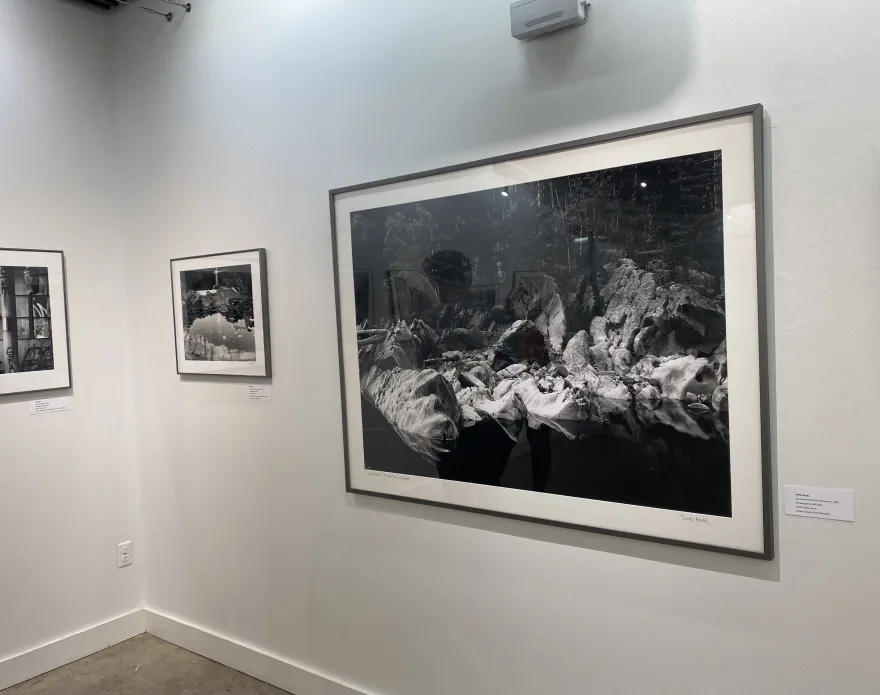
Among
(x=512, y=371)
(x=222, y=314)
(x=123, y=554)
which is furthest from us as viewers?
(x=123, y=554)

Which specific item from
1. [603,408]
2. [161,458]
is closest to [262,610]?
[161,458]

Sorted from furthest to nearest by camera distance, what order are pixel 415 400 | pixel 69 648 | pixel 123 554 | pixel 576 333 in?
pixel 123 554
pixel 69 648
pixel 415 400
pixel 576 333

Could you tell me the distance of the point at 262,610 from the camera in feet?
10.1

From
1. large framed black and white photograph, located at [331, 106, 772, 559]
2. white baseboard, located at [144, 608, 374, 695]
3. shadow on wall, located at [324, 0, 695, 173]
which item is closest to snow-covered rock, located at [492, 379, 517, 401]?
large framed black and white photograph, located at [331, 106, 772, 559]

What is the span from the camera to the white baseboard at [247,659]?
283 centimetres

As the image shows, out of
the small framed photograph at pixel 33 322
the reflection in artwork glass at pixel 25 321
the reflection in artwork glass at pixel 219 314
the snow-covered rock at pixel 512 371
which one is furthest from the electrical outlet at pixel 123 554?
the snow-covered rock at pixel 512 371

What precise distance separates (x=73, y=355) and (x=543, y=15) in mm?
2786

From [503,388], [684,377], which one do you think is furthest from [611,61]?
[503,388]

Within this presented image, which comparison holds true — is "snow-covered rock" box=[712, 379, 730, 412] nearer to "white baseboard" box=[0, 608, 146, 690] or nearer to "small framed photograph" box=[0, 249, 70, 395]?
"small framed photograph" box=[0, 249, 70, 395]

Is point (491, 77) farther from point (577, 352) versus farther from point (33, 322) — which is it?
point (33, 322)

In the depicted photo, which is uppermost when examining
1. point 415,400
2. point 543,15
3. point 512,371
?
point 543,15

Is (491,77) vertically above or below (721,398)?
above

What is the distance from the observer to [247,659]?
10.2ft

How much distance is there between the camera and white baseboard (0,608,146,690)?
3.11 meters
